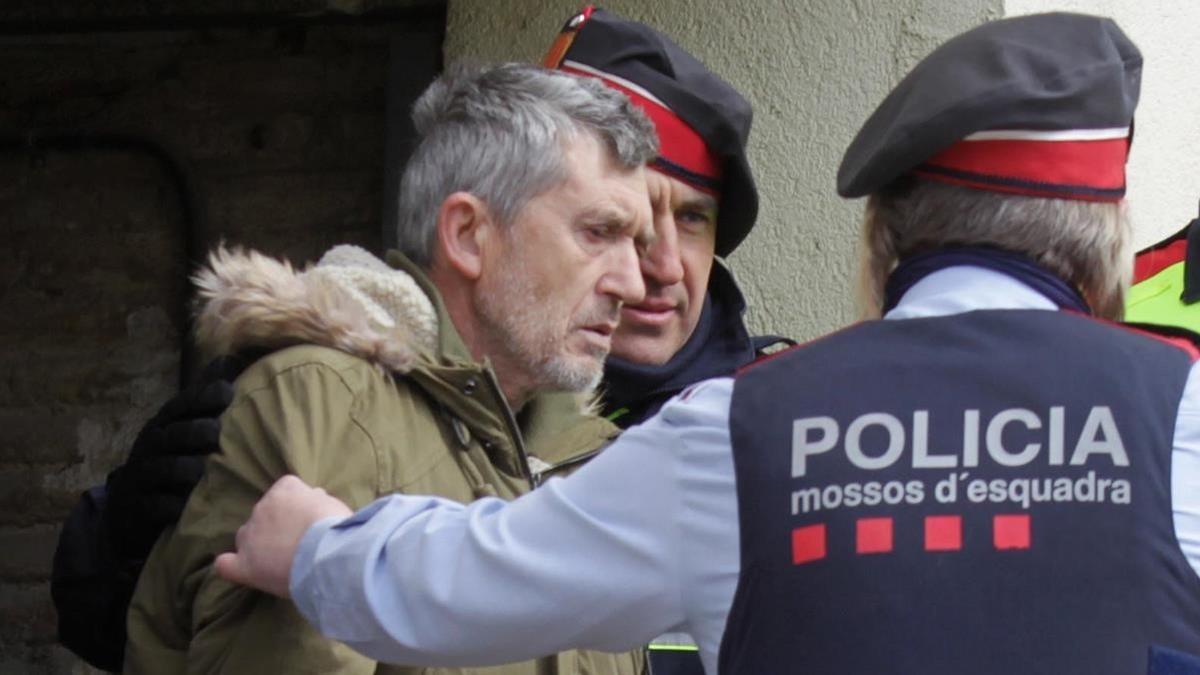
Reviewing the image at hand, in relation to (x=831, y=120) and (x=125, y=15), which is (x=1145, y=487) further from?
(x=125, y=15)

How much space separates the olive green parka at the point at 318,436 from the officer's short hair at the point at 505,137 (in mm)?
122

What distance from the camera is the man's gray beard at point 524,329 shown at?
2.34 meters

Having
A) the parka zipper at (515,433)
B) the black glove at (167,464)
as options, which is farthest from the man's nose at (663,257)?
the black glove at (167,464)

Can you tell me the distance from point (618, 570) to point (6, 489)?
2.92 meters

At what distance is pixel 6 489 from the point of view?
4316 mm

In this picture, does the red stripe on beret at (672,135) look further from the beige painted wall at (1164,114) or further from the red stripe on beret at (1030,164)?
the red stripe on beret at (1030,164)

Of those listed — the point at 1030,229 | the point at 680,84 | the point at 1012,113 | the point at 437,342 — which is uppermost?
the point at 680,84

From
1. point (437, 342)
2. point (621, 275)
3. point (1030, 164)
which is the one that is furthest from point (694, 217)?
point (1030, 164)

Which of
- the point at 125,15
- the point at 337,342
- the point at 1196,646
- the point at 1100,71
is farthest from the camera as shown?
the point at 125,15

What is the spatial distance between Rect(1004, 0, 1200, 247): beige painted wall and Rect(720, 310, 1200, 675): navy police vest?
1.99 m

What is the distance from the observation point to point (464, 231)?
7.75ft

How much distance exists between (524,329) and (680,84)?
75cm

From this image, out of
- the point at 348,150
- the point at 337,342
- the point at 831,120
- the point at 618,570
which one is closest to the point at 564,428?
the point at 337,342

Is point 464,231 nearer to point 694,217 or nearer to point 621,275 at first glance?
point 621,275
